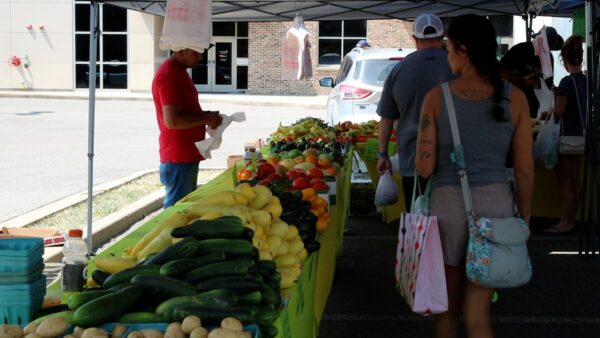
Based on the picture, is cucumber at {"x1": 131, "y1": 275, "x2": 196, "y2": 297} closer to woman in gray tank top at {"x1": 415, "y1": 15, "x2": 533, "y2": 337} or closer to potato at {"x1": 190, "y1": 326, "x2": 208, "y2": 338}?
potato at {"x1": 190, "y1": 326, "x2": 208, "y2": 338}

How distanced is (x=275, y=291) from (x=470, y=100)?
136 centimetres

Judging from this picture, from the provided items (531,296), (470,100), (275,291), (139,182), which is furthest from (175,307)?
(139,182)

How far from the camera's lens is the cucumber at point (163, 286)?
128 inches

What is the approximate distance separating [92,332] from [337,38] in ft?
113

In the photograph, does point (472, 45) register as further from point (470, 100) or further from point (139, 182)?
point (139, 182)

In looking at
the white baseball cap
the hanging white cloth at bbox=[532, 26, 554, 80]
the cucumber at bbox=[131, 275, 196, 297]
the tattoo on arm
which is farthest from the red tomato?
the hanging white cloth at bbox=[532, 26, 554, 80]

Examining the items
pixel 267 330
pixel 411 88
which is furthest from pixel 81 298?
pixel 411 88

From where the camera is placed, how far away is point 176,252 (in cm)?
358

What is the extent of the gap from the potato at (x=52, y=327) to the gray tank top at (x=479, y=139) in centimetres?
210

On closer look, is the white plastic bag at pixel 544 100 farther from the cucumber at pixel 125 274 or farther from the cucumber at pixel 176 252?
the cucumber at pixel 125 274

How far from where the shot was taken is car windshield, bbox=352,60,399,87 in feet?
46.1

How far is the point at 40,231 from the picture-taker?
8578 mm

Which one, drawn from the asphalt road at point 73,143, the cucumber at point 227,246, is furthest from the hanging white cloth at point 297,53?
the cucumber at point 227,246

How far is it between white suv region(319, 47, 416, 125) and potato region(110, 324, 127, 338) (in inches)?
426
